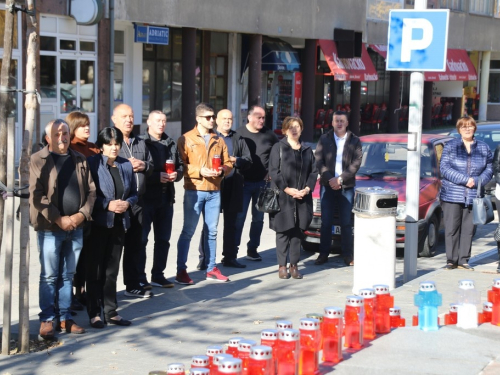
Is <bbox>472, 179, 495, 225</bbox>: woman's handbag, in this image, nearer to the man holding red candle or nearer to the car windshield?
the car windshield

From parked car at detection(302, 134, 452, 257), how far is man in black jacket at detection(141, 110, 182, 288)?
2.88 metres

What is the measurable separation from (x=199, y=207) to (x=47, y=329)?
2.86 metres

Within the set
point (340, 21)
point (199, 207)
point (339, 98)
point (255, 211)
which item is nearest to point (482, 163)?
point (255, 211)

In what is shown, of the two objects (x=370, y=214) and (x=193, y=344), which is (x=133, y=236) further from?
(x=370, y=214)

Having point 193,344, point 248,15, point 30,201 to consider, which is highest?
point 248,15

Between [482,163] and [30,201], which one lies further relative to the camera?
[482,163]

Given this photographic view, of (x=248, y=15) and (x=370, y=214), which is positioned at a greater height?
(x=248, y=15)

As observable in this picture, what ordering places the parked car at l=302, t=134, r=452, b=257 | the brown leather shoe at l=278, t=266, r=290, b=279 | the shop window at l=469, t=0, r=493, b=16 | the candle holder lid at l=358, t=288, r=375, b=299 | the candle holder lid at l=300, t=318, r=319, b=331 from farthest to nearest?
the shop window at l=469, t=0, r=493, b=16
the parked car at l=302, t=134, r=452, b=257
the brown leather shoe at l=278, t=266, r=290, b=279
the candle holder lid at l=358, t=288, r=375, b=299
the candle holder lid at l=300, t=318, r=319, b=331

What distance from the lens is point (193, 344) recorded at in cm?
735

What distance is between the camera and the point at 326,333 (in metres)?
6.35

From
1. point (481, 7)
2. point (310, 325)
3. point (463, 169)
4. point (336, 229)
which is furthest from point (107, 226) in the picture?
point (481, 7)

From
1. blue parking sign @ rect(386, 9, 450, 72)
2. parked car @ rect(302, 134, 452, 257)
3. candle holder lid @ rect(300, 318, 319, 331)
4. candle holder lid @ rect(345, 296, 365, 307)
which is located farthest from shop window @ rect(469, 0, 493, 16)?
candle holder lid @ rect(300, 318, 319, 331)

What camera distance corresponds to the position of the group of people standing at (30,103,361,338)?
7258 mm

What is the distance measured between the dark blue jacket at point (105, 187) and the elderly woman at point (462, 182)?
434 centimetres
